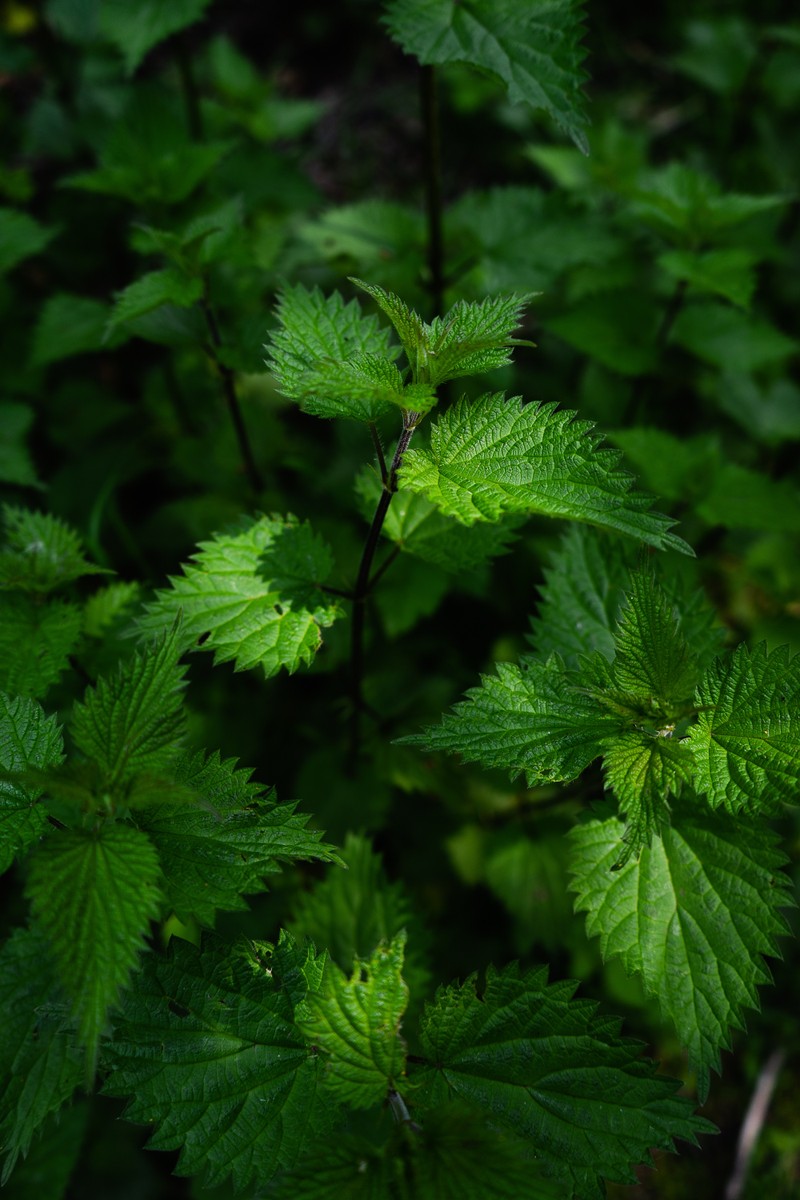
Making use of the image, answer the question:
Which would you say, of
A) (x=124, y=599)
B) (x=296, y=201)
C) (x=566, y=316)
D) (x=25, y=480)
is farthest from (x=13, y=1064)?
(x=296, y=201)

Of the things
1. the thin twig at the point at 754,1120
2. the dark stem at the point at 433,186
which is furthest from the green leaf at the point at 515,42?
the thin twig at the point at 754,1120

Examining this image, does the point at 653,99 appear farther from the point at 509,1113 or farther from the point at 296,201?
the point at 509,1113

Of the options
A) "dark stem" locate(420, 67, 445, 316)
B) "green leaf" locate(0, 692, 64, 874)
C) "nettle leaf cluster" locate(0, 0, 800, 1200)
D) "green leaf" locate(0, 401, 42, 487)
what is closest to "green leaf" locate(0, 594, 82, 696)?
"nettle leaf cluster" locate(0, 0, 800, 1200)

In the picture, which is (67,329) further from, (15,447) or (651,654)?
(651,654)

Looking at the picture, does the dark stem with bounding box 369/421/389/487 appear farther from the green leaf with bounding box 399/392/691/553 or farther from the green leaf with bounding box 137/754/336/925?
the green leaf with bounding box 137/754/336/925

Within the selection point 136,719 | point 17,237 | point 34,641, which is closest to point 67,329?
point 17,237

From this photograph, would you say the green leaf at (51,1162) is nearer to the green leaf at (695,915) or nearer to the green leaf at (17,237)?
the green leaf at (695,915)
